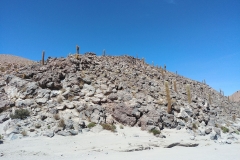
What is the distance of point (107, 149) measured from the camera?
11.8m

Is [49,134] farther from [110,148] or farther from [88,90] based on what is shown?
[88,90]

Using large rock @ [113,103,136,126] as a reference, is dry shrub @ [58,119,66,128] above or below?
below

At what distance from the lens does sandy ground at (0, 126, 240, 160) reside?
33.8 feet

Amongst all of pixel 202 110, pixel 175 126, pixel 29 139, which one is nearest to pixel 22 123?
pixel 29 139

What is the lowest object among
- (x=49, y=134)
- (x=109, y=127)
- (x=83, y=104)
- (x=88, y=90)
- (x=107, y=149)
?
(x=107, y=149)

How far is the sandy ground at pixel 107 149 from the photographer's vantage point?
33.8 feet

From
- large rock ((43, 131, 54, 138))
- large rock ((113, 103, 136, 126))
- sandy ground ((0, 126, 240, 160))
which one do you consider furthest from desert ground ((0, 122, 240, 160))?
large rock ((113, 103, 136, 126))

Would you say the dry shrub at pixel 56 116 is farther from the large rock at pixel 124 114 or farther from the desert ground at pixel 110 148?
the large rock at pixel 124 114

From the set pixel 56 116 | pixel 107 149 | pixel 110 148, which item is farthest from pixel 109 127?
pixel 56 116

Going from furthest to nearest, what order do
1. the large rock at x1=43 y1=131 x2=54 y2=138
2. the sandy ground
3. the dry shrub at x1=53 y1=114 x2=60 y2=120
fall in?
the dry shrub at x1=53 y1=114 x2=60 y2=120, the large rock at x1=43 y1=131 x2=54 y2=138, the sandy ground

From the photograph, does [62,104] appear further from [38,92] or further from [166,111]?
[166,111]

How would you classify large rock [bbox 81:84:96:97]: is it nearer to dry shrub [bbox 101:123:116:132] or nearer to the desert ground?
dry shrub [bbox 101:123:116:132]

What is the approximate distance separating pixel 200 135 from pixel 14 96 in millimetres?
17311

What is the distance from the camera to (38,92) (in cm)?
1878
